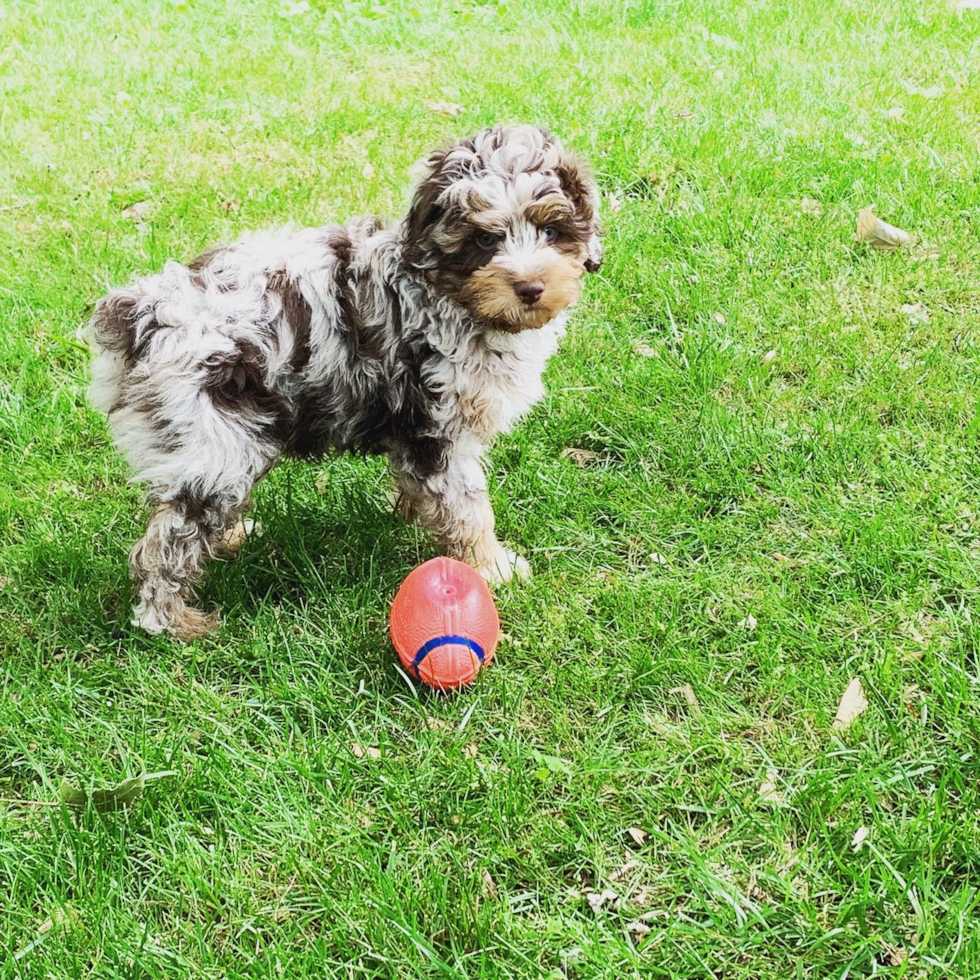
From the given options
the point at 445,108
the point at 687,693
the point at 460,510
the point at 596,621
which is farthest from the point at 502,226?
the point at 445,108

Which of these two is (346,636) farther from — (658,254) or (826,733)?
A: (658,254)

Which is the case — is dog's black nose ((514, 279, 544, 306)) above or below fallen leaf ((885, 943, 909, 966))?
above

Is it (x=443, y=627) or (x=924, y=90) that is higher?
(x=924, y=90)

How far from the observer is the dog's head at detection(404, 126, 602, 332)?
3.19 meters

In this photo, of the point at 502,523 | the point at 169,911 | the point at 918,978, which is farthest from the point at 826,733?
the point at 169,911

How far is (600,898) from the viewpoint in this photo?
270 cm

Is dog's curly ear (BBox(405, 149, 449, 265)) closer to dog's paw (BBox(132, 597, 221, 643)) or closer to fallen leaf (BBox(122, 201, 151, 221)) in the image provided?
dog's paw (BBox(132, 597, 221, 643))

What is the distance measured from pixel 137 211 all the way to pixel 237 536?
10.4 feet

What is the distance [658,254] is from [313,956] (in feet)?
13.2

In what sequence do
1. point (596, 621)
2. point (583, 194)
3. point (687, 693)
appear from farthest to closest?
point (596, 621) < point (583, 194) < point (687, 693)

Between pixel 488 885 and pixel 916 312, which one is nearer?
pixel 488 885

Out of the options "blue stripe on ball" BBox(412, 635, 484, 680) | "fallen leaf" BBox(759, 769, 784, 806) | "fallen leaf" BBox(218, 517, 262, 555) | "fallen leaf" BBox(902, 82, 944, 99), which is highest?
"fallen leaf" BBox(902, 82, 944, 99)

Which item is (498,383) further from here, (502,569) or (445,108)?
(445,108)

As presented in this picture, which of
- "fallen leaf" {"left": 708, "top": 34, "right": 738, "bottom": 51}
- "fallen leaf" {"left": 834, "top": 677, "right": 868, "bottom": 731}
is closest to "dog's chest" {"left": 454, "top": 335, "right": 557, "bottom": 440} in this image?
"fallen leaf" {"left": 834, "top": 677, "right": 868, "bottom": 731}
